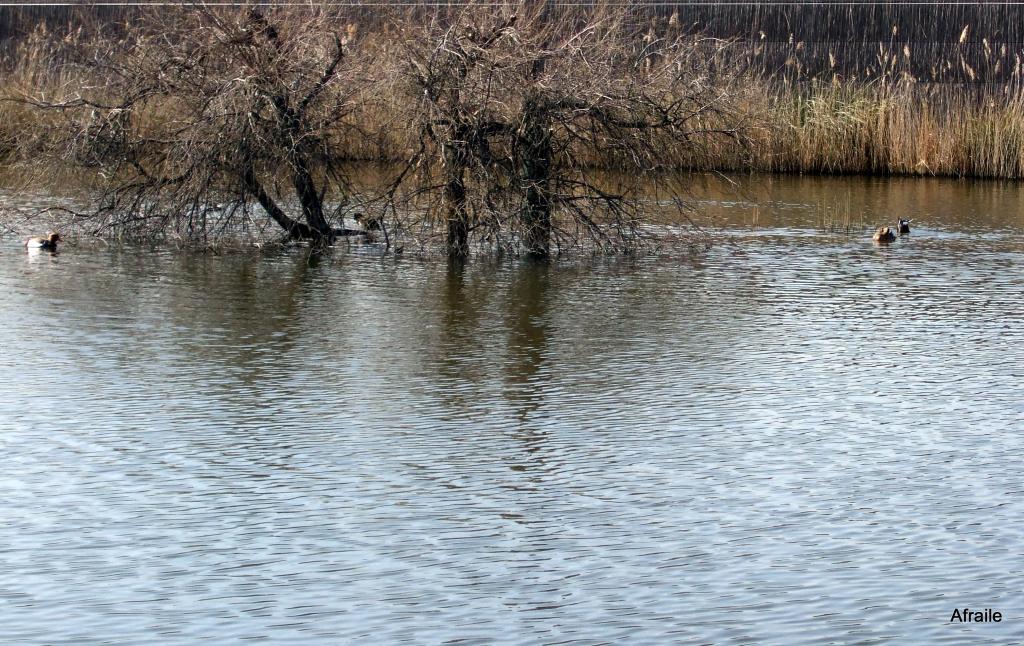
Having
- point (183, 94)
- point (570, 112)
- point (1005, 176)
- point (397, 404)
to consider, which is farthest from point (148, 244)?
Answer: point (1005, 176)

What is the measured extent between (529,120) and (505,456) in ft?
15.8

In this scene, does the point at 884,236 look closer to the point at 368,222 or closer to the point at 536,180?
the point at 536,180

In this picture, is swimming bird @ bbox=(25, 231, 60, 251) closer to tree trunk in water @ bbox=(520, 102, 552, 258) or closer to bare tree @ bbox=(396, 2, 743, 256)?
bare tree @ bbox=(396, 2, 743, 256)

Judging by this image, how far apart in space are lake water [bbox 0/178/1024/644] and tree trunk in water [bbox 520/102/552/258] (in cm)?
72

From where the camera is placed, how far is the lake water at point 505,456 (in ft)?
15.0

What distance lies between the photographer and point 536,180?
10.6 metres

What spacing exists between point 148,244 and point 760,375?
5.50 metres

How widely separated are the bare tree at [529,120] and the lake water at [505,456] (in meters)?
0.74

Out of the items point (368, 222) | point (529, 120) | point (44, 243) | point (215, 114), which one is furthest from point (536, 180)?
point (44, 243)

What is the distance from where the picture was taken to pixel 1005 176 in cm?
1680

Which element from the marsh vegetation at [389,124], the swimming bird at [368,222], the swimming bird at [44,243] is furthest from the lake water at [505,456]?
the swimming bird at [368,222]

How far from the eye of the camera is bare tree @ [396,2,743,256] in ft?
33.9

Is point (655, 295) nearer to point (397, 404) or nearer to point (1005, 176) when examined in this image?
point (397, 404)

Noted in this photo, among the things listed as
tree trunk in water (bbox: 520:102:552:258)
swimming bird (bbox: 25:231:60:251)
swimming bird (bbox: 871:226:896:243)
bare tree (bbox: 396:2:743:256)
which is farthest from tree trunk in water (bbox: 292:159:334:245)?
swimming bird (bbox: 871:226:896:243)
